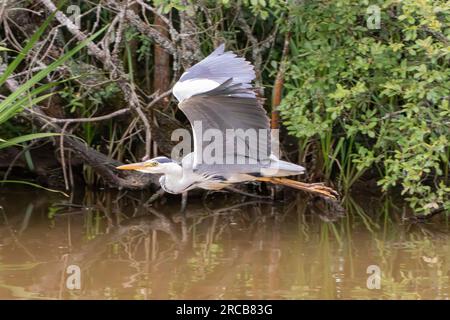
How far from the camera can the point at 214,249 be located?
18.3ft

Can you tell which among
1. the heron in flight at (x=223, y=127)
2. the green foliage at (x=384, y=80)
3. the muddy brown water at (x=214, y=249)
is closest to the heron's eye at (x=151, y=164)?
the heron in flight at (x=223, y=127)

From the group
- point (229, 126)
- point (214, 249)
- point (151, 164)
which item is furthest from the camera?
point (151, 164)

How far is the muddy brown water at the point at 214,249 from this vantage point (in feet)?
15.7

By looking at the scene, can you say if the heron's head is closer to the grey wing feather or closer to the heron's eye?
the heron's eye

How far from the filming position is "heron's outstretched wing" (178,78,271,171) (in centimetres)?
486

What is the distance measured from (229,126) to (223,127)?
43 millimetres

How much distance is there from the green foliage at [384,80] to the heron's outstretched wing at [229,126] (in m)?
0.57

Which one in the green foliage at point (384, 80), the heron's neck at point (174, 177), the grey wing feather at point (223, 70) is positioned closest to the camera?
the grey wing feather at point (223, 70)

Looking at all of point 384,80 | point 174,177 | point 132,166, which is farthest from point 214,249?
point 384,80

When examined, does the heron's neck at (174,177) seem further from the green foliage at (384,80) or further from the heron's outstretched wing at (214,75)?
the green foliage at (384,80)

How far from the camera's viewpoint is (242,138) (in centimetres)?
528

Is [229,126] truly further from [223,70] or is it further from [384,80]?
[384,80]

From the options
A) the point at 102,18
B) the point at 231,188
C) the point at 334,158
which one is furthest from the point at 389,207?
the point at 102,18

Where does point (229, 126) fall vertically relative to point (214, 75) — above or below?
below
